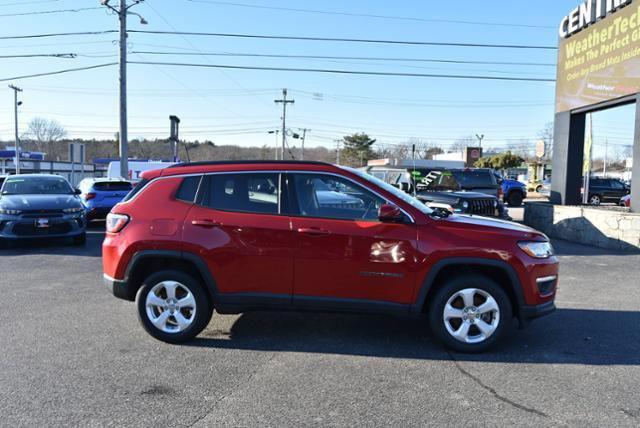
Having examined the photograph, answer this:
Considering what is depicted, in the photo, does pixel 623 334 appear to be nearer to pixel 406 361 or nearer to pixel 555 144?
pixel 406 361

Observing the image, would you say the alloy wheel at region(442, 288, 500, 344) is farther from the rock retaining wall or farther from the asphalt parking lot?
the rock retaining wall

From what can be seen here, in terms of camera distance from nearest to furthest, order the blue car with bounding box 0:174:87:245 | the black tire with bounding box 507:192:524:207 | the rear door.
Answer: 1. the rear door
2. the blue car with bounding box 0:174:87:245
3. the black tire with bounding box 507:192:524:207

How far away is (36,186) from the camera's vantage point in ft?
39.8

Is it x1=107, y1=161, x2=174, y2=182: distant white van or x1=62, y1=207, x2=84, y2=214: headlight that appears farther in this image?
x1=107, y1=161, x2=174, y2=182: distant white van

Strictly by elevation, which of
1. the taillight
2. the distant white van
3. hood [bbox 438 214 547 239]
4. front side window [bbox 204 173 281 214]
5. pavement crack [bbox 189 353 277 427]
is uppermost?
the distant white van

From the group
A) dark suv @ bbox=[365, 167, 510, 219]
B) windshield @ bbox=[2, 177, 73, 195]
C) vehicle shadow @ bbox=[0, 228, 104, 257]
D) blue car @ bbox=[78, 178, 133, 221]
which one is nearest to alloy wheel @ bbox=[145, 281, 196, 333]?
vehicle shadow @ bbox=[0, 228, 104, 257]

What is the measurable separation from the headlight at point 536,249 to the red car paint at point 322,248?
0.06m

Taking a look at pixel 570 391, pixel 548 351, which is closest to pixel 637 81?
pixel 548 351

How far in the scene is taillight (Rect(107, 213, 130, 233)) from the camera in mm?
5133

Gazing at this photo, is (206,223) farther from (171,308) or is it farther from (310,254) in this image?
(310,254)

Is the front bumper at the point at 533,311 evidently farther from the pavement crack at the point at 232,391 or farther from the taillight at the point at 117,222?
the taillight at the point at 117,222

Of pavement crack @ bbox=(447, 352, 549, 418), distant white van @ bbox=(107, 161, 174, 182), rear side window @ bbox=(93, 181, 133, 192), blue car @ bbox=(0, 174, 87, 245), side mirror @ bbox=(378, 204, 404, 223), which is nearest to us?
pavement crack @ bbox=(447, 352, 549, 418)

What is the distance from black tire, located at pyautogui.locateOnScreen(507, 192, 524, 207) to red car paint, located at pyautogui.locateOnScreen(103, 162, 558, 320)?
2426 centimetres

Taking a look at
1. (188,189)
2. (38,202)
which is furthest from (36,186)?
(188,189)
